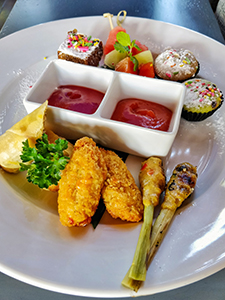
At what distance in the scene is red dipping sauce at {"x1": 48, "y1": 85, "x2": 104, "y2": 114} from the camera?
2201 millimetres

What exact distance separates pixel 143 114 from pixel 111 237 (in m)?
1.09

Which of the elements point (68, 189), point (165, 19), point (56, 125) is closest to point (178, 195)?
point (68, 189)

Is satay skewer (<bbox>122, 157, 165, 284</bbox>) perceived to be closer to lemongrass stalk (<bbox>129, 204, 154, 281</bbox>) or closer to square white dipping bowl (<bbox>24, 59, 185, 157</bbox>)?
lemongrass stalk (<bbox>129, 204, 154, 281</bbox>)

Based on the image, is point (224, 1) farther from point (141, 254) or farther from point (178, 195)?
point (141, 254)

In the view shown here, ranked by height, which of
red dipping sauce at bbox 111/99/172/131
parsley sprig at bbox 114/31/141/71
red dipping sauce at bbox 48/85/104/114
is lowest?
red dipping sauce at bbox 48/85/104/114

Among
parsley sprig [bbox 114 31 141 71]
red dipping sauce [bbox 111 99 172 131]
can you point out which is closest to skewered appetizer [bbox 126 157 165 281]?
red dipping sauce [bbox 111 99 172 131]

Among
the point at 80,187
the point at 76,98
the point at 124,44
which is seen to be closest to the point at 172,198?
the point at 80,187

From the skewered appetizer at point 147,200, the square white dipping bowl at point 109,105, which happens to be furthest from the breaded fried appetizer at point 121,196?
the square white dipping bowl at point 109,105

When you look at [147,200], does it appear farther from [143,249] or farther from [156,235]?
[143,249]

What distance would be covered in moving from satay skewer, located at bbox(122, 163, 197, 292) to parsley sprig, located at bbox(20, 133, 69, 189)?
0.73 m

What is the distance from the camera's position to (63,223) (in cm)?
168

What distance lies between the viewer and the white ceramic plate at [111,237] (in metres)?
1.43

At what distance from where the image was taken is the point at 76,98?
2.33m

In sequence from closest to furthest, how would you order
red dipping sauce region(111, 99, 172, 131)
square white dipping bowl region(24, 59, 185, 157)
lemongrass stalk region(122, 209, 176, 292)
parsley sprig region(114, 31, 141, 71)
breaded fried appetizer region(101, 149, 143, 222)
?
lemongrass stalk region(122, 209, 176, 292)
breaded fried appetizer region(101, 149, 143, 222)
square white dipping bowl region(24, 59, 185, 157)
red dipping sauce region(111, 99, 172, 131)
parsley sprig region(114, 31, 141, 71)
